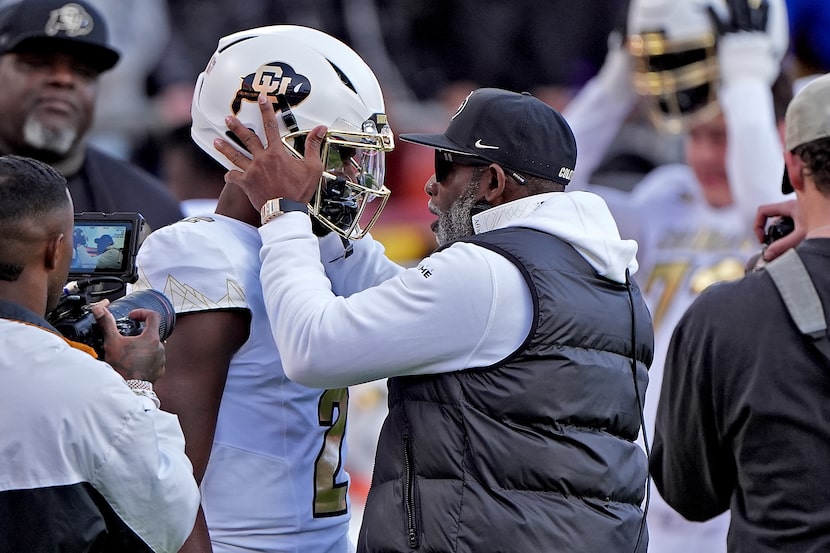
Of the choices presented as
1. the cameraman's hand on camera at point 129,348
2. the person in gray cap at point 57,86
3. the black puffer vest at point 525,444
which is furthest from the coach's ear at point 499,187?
the person in gray cap at point 57,86

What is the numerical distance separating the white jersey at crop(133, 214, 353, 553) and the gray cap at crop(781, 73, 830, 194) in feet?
3.51

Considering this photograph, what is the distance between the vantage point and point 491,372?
2230 millimetres

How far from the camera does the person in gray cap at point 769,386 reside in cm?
235

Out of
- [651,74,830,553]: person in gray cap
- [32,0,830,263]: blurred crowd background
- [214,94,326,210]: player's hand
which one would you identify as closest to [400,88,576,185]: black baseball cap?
[214,94,326,210]: player's hand

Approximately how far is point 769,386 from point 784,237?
52 cm

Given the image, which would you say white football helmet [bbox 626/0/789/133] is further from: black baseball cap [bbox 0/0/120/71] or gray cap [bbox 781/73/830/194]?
gray cap [bbox 781/73/830/194]

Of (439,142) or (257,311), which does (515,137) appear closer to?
(439,142)

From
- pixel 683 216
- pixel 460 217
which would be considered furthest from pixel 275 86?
pixel 683 216

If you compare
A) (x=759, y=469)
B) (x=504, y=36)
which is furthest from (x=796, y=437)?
(x=504, y=36)

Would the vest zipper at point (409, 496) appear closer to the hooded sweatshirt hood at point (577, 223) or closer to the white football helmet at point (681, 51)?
the hooded sweatshirt hood at point (577, 223)

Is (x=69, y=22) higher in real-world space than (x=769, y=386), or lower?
higher

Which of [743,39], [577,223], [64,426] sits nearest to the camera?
[64,426]

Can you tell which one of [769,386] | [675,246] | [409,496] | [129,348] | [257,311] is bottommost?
[675,246]

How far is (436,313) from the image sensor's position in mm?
2219
